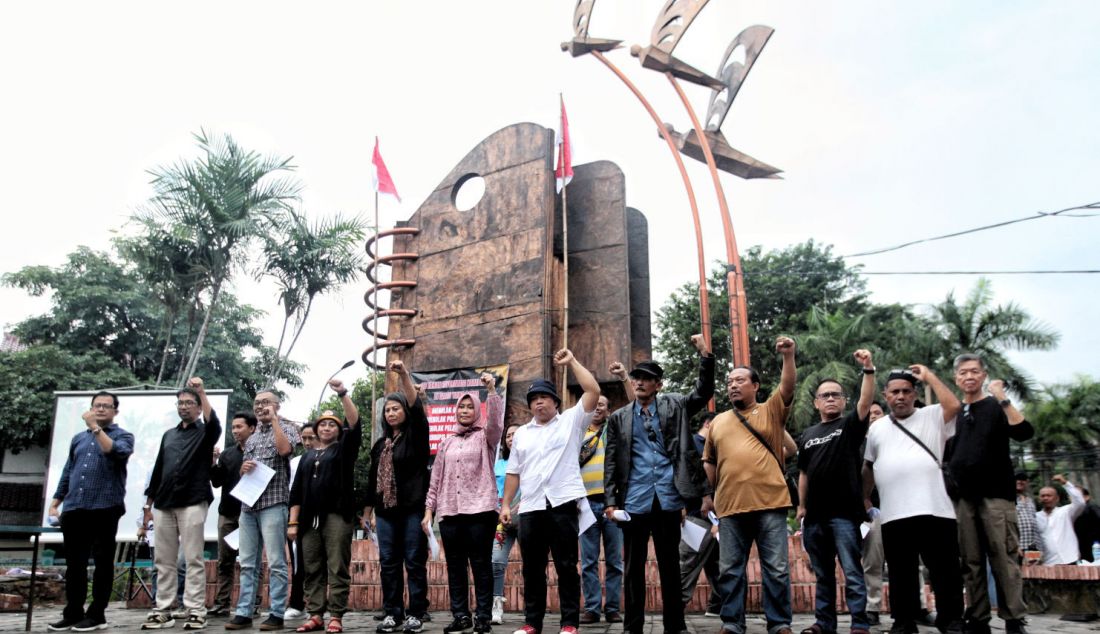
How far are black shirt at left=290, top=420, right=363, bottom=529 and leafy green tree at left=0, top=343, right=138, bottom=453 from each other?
1983cm

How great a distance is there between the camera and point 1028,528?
334 inches

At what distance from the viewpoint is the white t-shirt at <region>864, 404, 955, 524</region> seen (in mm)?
4730

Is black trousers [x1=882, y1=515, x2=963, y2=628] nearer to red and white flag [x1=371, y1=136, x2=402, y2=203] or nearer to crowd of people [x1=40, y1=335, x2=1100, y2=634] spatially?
crowd of people [x1=40, y1=335, x2=1100, y2=634]

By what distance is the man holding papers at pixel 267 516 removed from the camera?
5.79 meters

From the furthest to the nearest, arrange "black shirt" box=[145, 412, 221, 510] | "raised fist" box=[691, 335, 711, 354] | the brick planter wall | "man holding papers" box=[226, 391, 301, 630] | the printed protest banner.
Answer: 1. the printed protest banner
2. the brick planter wall
3. "black shirt" box=[145, 412, 221, 510]
4. "man holding papers" box=[226, 391, 301, 630]
5. "raised fist" box=[691, 335, 711, 354]

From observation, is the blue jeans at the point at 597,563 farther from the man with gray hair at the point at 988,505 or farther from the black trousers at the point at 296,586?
the man with gray hair at the point at 988,505

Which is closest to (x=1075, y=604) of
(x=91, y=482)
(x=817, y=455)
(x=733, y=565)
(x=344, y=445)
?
(x=817, y=455)

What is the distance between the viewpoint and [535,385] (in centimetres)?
510

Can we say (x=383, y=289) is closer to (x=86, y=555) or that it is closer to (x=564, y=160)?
(x=564, y=160)

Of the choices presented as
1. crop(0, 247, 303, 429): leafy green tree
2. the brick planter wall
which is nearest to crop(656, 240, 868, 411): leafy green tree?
crop(0, 247, 303, 429): leafy green tree

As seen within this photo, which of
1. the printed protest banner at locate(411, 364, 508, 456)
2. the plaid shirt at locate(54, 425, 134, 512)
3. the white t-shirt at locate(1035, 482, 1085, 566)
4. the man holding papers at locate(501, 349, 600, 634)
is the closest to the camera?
the man holding papers at locate(501, 349, 600, 634)

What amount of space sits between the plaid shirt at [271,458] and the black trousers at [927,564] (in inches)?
160

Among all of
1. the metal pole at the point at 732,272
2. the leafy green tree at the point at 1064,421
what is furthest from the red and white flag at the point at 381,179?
the leafy green tree at the point at 1064,421

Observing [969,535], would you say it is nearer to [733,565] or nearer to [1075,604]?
[733,565]
